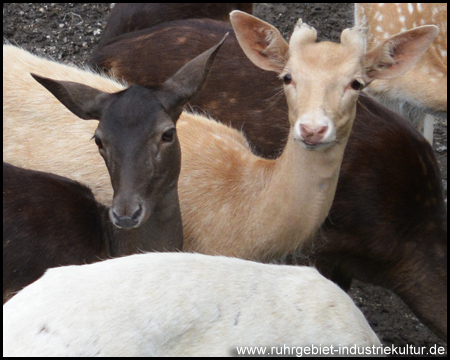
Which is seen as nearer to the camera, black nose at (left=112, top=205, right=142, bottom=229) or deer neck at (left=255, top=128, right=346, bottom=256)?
black nose at (left=112, top=205, right=142, bottom=229)

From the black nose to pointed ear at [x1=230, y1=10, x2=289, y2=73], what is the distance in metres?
0.96

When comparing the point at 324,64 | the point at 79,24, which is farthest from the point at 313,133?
the point at 79,24

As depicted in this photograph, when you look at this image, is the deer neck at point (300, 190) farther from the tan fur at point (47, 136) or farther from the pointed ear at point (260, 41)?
the tan fur at point (47, 136)

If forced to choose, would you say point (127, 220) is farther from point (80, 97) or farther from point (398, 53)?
point (398, 53)

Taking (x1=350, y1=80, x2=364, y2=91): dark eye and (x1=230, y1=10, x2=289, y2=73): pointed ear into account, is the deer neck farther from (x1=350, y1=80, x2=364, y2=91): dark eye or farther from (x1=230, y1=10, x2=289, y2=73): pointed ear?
(x1=230, y1=10, x2=289, y2=73): pointed ear

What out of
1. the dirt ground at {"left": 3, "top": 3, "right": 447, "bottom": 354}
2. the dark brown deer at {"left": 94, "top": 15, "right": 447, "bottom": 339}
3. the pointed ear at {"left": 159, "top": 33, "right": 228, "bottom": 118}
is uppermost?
the pointed ear at {"left": 159, "top": 33, "right": 228, "bottom": 118}

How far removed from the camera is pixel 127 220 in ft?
9.36

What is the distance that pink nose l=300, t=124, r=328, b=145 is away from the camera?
2.83 metres

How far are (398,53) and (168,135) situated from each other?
109 centimetres

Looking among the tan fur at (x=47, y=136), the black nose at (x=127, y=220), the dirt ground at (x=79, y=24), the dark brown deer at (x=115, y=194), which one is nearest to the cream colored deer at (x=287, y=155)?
the dark brown deer at (x=115, y=194)

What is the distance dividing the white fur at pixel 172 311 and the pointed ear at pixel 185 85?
89 cm

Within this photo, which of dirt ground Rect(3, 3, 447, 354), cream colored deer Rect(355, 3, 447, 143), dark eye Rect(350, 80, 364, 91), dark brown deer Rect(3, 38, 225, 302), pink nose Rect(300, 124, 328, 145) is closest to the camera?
pink nose Rect(300, 124, 328, 145)

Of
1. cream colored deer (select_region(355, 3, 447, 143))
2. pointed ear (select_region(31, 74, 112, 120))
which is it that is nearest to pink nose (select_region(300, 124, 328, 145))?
pointed ear (select_region(31, 74, 112, 120))

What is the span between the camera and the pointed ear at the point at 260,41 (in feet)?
10.7
